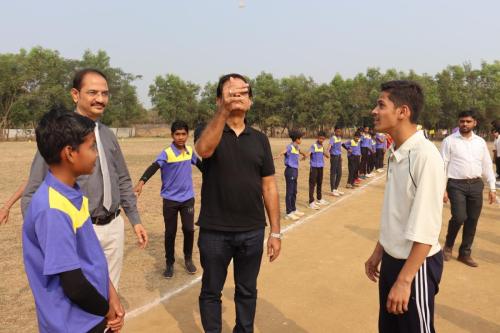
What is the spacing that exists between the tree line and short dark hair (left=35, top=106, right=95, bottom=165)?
4638 centimetres

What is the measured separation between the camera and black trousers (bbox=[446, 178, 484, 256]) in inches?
223

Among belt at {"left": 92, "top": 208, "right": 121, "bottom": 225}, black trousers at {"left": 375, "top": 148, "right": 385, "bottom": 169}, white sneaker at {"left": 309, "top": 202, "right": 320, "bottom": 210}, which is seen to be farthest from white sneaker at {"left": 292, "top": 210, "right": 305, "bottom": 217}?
black trousers at {"left": 375, "top": 148, "right": 385, "bottom": 169}

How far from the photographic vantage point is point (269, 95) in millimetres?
58500

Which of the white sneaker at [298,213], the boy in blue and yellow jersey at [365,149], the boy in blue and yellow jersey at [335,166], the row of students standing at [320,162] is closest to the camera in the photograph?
the white sneaker at [298,213]

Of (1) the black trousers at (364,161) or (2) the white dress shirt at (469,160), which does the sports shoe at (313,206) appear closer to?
(2) the white dress shirt at (469,160)

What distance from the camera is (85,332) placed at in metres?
1.98

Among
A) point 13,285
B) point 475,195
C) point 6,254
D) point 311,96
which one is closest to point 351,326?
point 475,195

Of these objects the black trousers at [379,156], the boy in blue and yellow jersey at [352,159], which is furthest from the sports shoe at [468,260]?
the black trousers at [379,156]

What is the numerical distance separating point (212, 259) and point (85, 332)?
1213 mm

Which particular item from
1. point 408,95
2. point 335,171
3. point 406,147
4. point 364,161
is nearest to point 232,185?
point 406,147

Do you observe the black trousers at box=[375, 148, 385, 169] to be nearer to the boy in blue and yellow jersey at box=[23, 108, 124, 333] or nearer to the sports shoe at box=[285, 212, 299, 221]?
the sports shoe at box=[285, 212, 299, 221]

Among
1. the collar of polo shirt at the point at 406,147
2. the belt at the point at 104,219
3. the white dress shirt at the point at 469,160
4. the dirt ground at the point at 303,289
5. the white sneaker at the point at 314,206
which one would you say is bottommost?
the white sneaker at the point at 314,206

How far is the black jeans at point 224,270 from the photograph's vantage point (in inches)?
120

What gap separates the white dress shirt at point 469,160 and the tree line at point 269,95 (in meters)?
41.7
